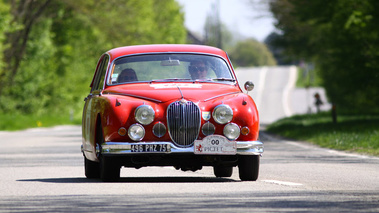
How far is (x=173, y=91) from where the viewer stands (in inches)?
466

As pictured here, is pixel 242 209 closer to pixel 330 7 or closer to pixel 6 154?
pixel 6 154

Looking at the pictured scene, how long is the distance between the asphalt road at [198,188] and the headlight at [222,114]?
78cm

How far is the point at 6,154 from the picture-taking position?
21.6 m

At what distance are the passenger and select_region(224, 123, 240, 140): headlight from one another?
1699mm

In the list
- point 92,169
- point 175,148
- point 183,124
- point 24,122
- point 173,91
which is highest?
point 173,91

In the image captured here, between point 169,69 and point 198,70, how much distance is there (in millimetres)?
389

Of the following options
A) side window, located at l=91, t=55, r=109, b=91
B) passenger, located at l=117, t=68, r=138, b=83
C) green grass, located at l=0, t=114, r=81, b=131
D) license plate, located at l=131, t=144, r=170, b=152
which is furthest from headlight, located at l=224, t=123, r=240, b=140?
green grass, located at l=0, t=114, r=81, b=131

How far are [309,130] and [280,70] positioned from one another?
12039cm

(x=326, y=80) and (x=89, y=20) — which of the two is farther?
(x=326, y=80)

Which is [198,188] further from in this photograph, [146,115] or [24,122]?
[24,122]

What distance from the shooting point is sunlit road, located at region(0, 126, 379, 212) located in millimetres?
8969

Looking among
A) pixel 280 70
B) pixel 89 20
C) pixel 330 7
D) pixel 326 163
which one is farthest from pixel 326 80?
pixel 280 70

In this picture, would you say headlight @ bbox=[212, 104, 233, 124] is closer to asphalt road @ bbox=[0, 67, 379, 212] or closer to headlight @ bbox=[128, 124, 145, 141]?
asphalt road @ bbox=[0, 67, 379, 212]

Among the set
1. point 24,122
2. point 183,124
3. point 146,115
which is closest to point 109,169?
point 146,115
